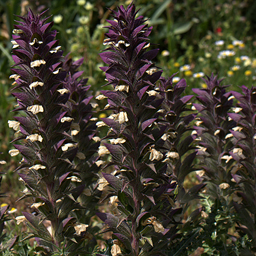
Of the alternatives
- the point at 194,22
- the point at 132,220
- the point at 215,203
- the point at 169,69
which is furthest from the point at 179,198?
the point at 194,22

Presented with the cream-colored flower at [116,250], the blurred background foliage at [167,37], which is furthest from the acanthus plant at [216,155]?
the blurred background foliage at [167,37]

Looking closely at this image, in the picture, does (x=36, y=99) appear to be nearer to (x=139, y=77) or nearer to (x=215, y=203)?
(x=139, y=77)

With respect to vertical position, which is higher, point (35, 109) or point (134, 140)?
point (35, 109)

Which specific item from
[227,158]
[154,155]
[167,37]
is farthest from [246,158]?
[167,37]

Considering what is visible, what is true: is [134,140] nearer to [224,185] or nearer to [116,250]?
[116,250]

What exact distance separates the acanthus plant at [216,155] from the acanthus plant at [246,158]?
0.24 feet

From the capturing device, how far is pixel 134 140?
6.79 feet

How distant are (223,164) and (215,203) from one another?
0.31 m

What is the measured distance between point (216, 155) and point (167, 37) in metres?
4.76

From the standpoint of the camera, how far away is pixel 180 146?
8.60 feet

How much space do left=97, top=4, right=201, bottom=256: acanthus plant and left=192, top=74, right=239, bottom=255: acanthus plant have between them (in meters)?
0.60

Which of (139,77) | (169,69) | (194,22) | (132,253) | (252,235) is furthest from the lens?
(194,22)

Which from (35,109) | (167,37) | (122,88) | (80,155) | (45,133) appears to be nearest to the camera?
(122,88)

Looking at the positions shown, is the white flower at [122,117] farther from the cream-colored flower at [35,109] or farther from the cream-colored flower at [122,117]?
the cream-colored flower at [35,109]
